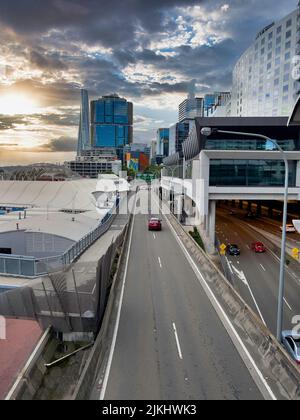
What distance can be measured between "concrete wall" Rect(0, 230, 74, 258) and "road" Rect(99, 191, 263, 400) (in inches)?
334

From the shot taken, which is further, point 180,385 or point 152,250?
point 152,250

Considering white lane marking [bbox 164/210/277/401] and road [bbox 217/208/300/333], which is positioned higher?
white lane marking [bbox 164/210/277/401]

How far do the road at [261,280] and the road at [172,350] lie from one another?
325 inches

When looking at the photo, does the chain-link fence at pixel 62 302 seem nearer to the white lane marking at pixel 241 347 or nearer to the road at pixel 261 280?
the white lane marking at pixel 241 347

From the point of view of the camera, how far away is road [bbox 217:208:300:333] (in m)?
23.3

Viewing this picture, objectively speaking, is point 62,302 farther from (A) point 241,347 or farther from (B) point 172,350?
(A) point 241,347

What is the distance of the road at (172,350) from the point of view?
9.12m

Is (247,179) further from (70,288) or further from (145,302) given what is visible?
(70,288)

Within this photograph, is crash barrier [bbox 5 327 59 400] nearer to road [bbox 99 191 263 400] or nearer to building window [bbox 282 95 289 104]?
road [bbox 99 191 263 400]

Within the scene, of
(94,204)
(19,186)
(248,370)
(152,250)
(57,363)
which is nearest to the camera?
(248,370)

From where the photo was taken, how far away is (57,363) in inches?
427

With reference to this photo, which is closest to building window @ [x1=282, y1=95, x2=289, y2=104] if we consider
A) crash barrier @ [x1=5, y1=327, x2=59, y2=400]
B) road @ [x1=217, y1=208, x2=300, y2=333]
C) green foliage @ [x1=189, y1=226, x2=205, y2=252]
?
road @ [x1=217, y1=208, x2=300, y2=333]
